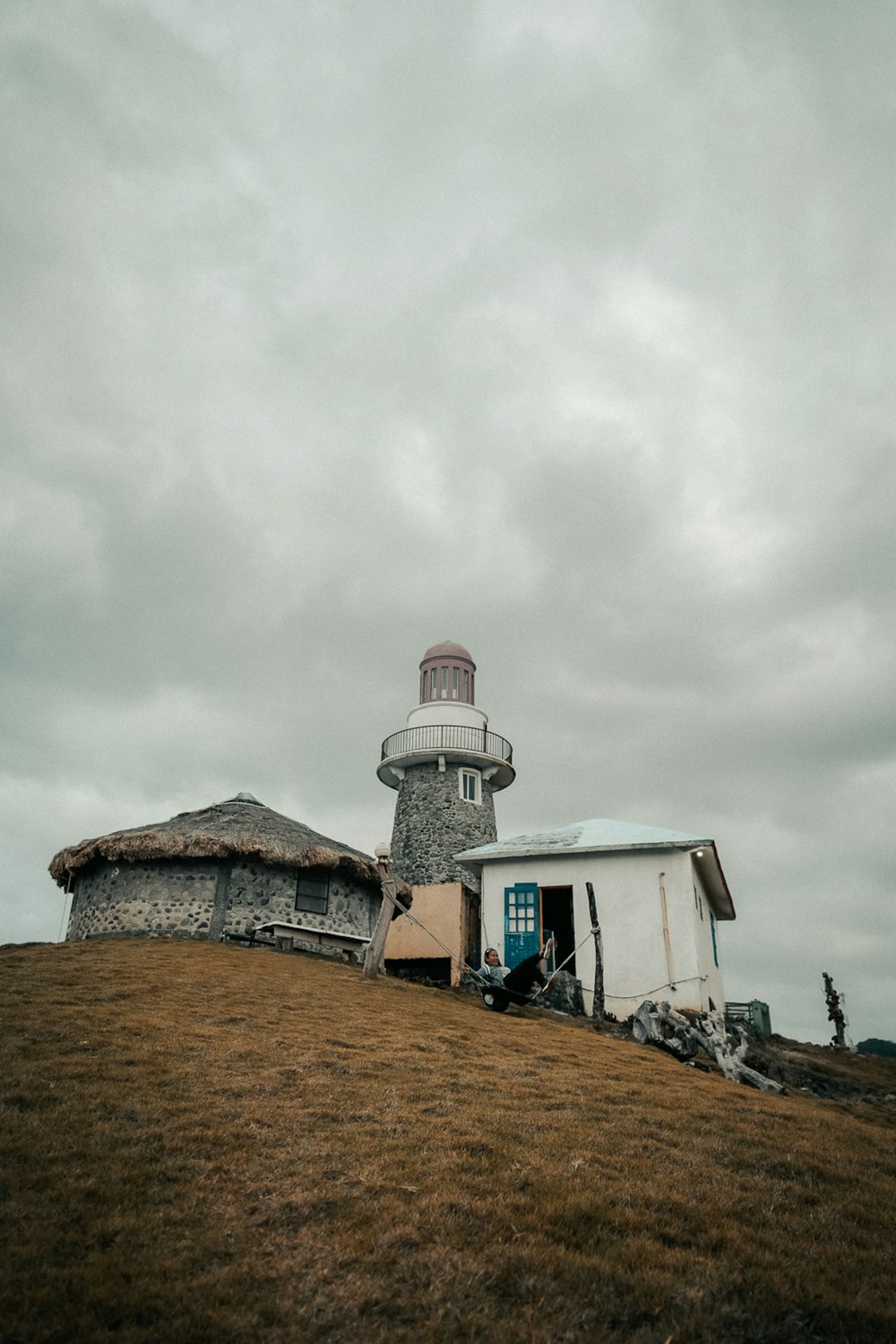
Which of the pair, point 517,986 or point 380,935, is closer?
point 517,986

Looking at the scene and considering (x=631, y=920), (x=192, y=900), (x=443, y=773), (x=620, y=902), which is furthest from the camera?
(x=443, y=773)

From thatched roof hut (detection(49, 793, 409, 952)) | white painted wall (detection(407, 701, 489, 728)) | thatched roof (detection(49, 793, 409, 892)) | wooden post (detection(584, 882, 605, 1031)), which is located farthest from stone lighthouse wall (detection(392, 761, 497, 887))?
wooden post (detection(584, 882, 605, 1031))

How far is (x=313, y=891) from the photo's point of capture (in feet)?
72.0

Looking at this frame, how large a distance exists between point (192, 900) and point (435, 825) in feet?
36.9

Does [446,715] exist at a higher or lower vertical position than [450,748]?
higher

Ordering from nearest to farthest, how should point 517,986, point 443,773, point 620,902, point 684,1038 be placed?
1. point 684,1038
2. point 517,986
3. point 620,902
4. point 443,773

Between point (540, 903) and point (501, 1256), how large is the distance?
664 inches

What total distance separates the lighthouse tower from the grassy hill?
→ 19.8 metres

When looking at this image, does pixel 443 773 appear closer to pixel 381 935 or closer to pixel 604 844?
pixel 604 844

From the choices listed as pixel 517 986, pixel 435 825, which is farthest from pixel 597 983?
pixel 435 825

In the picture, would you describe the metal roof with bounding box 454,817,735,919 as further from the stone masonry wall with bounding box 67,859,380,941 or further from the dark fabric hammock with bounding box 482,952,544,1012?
the dark fabric hammock with bounding box 482,952,544,1012

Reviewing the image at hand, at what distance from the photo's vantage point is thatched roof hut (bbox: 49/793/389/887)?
20.4m

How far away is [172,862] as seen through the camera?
822 inches

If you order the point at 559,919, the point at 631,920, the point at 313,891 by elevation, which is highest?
the point at 313,891
